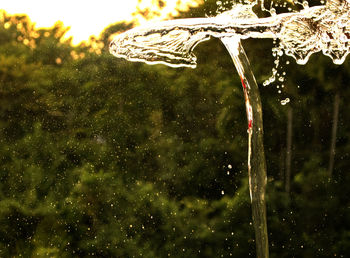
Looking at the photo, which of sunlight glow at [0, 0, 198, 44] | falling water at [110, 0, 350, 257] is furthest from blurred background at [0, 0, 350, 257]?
falling water at [110, 0, 350, 257]

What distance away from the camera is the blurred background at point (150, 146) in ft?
6.58

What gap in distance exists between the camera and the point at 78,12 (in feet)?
6.73

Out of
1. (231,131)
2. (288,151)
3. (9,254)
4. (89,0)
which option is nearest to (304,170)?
(288,151)

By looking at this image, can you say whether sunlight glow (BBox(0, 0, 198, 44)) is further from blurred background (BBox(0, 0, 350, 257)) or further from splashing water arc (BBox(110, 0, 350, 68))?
splashing water arc (BBox(110, 0, 350, 68))

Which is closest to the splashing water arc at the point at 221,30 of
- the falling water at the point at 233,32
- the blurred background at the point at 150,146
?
the falling water at the point at 233,32

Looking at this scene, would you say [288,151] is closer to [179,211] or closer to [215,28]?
[179,211]

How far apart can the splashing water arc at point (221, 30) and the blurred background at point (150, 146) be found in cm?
100

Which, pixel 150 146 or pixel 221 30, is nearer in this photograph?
pixel 221 30

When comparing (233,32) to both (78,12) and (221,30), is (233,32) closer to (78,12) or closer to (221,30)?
(221,30)

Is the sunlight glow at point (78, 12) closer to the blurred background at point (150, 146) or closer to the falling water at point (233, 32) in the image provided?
the blurred background at point (150, 146)

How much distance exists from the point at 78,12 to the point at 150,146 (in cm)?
73

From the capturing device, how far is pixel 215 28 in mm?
1063

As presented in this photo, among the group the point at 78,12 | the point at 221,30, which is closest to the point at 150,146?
the point at 78,12

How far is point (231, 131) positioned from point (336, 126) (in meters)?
0.51
